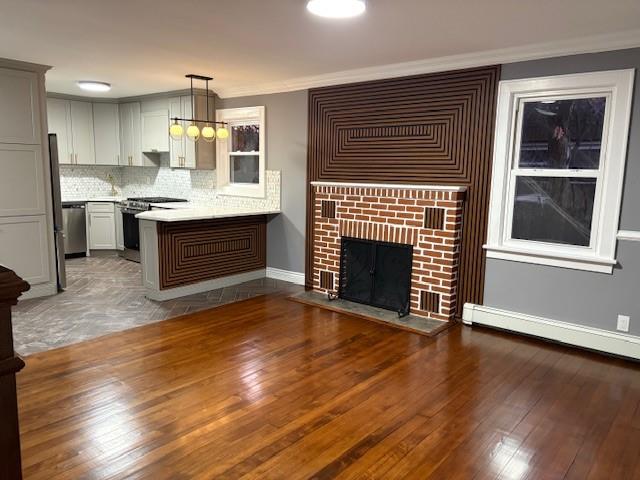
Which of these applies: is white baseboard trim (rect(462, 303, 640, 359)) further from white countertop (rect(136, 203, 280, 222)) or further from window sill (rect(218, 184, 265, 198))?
window sill (rect(218, 184, 265, 198))

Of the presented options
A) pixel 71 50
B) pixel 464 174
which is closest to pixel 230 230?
pixel 71 50

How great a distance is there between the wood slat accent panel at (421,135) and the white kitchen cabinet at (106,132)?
387cm

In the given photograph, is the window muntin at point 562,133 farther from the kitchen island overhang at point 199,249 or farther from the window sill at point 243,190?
the window sill at point 243,190

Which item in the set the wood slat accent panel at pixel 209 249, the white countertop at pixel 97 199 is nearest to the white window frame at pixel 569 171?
the wood slat accent panel at pixel 209 249

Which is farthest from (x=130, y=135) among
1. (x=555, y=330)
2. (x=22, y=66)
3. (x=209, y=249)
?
(x=555, y=330)

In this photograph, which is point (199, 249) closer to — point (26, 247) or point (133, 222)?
point (26, 247)

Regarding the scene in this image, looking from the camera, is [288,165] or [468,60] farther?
[288,165]

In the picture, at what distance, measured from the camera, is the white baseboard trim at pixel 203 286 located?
4.92m

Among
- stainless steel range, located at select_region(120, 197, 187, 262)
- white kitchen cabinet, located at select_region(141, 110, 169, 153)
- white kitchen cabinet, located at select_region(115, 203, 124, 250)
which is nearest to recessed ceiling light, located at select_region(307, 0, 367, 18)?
white kitchen cabinet, located at select_region(141, 110, 169, 153)

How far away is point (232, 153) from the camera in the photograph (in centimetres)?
643

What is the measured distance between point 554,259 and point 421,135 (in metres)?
1.70

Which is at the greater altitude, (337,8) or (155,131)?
(337,8)

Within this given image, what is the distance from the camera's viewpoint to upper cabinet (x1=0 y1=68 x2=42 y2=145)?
177 inches

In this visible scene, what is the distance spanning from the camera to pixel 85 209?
7129 millimetres
